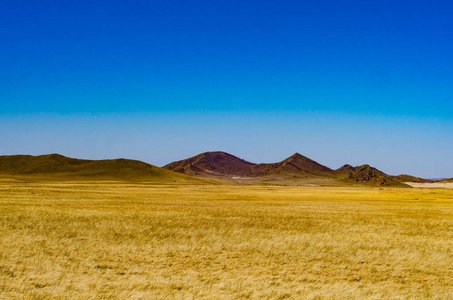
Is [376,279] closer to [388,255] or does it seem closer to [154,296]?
[388,255]

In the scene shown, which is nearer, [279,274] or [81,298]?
[81,298]

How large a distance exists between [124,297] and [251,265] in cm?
539

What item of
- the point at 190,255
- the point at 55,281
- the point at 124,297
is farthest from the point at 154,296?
the point at 190,255

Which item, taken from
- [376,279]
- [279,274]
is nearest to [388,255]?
[376,279]

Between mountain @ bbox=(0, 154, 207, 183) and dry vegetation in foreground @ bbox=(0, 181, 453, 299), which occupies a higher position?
mountain @ bbox=(0, 154, 207, 183)

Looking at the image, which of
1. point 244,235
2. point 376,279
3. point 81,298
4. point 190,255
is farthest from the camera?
point 244,235

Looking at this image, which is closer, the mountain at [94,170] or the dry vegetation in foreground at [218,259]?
the dry vegetation in foreground at [218,259]

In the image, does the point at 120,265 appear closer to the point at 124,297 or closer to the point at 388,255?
the point at 124,297

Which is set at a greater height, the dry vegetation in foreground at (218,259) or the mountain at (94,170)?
the mountain at (94,170)

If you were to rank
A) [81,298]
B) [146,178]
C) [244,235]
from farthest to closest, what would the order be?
[146,178] → [244,235] → [81,298]

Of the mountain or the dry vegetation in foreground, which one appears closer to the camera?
A: the dry vegetation in foreground

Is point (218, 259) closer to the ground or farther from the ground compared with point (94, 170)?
closer to the ground

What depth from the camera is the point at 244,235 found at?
21.5 meters

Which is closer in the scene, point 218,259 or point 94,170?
point 218,259
